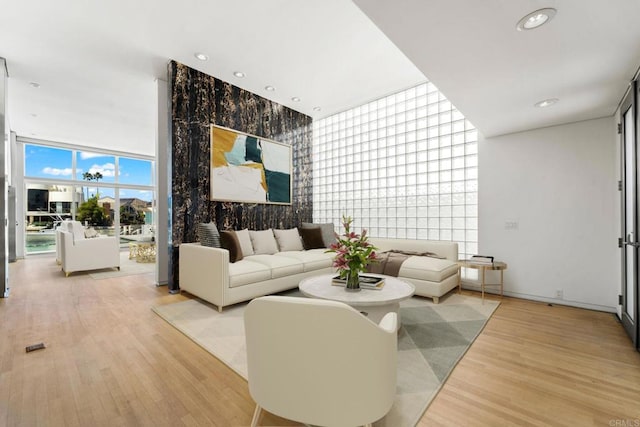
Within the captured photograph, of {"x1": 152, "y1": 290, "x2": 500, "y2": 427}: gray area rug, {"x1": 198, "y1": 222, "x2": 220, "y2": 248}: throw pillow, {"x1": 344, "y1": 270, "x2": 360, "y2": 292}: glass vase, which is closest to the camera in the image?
{"x1": 152, "y1": 290, "x2": 500, "y2": 427}: gray area rug

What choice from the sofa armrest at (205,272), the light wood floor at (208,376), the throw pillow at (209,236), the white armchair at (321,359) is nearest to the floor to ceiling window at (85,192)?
the sofa armrest at (205,272)

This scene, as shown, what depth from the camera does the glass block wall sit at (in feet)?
13.3

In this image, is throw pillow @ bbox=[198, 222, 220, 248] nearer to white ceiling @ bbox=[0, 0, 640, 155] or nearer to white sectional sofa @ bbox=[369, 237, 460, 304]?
white ceiling @ bbox=[0, 0, 640, 155]

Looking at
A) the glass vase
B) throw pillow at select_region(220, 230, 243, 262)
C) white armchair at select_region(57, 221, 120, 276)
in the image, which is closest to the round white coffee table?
the glass vase

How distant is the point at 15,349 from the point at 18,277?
3697 millimetres

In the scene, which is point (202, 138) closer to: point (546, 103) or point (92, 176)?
point (546, 103)

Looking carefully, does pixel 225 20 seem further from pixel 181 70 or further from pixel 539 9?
pixel 539 9

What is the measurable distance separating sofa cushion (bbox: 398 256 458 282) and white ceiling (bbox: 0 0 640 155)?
180 centimetres

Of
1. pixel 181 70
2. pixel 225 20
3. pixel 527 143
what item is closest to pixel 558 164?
pixel 527 143

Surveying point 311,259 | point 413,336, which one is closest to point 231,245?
point 311,259

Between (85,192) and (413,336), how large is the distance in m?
9.32

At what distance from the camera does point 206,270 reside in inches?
123

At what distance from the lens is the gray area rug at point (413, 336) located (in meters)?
1.59

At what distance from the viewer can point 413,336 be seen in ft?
7.75
